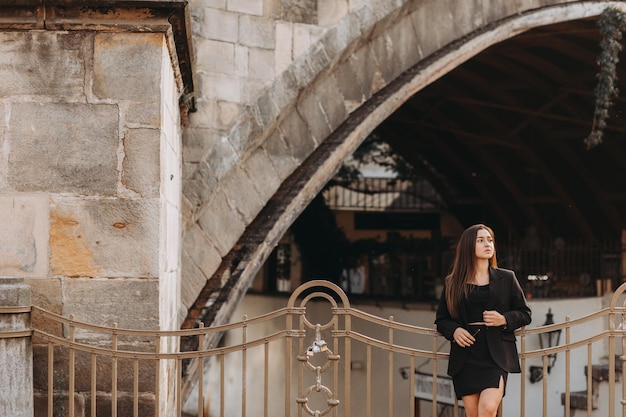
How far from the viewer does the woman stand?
4.46m

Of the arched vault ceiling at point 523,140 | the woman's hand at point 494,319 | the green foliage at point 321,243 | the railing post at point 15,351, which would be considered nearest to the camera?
the railing post at point 15,351

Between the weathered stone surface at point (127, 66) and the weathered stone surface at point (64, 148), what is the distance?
10cm

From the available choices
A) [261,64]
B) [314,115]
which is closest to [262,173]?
[314,115]

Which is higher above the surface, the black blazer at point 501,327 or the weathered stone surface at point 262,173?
the weathered stone surface at point 262,173

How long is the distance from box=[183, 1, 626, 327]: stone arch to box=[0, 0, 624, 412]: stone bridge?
0.02 m

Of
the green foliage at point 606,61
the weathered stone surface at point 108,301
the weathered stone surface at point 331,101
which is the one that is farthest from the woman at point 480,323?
the green foliage at point 606,61

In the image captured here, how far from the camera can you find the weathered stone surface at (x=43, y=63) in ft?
15.0

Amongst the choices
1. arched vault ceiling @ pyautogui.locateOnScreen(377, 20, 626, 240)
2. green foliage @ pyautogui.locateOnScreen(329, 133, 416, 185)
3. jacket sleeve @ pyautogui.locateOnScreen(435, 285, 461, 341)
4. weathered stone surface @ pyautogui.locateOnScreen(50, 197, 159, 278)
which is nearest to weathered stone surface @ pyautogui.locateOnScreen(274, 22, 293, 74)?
weathered stone surface @ pyautogui.locateOnScreen(50, 197, 159, 278)

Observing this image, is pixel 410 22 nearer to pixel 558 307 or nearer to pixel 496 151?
pixel 558 307

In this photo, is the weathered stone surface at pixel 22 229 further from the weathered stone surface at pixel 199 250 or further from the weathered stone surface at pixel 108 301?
the weathered stone surface at pixel 199 250

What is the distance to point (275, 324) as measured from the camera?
17.8 meters

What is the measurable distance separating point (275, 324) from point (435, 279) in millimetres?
3077

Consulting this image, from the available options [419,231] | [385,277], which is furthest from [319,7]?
[419,231]

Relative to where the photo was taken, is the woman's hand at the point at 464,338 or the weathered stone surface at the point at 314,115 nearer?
the woman's hand at the point at 464,338
